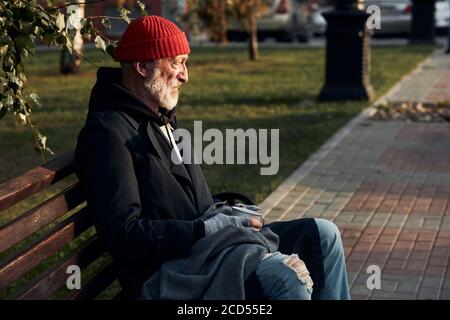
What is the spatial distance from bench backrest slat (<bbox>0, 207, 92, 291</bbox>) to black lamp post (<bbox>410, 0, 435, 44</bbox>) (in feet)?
72.8

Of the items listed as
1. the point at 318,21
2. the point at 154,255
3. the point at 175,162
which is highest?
the point at 175,162

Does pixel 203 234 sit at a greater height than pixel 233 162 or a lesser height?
greater

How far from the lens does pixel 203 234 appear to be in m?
3.71

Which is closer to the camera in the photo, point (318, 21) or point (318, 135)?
point (318, 135)

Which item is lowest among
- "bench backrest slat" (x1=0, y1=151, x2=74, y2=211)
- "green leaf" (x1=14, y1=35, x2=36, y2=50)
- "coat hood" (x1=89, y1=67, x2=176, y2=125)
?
"bench backrest slat" (x1=0, y1=151, x2=74, y2=211)

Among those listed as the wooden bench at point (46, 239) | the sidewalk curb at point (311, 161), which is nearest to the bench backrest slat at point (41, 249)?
the wooden bench at point (46, 239)

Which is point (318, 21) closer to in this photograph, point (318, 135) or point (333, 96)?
point (333, 96)

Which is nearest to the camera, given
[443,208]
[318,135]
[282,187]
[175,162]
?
[175,162]

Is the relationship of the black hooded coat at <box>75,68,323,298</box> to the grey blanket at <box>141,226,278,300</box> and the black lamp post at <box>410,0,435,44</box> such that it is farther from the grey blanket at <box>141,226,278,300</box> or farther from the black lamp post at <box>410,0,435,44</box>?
the black lamp post at <box>410,0,435,44</box>

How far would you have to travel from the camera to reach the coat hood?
3.90 m

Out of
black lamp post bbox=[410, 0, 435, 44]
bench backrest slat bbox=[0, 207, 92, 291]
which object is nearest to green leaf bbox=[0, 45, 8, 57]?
bench backrest slat bbox=[0, 207, 92, 291]

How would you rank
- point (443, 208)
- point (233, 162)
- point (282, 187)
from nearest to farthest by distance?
1. point (443, 208)
2. point (282, 187)
3. point (233, 162)
